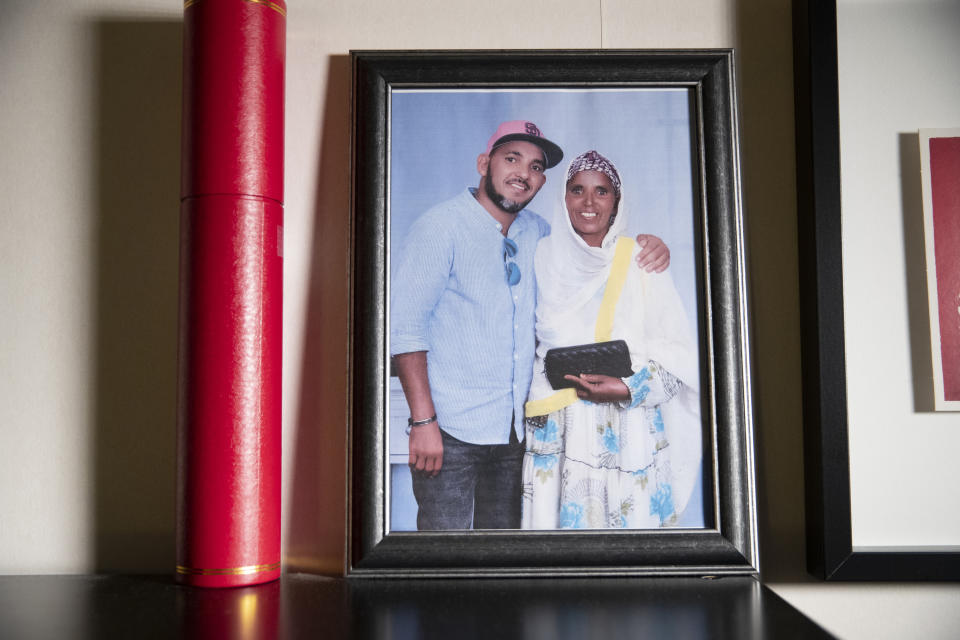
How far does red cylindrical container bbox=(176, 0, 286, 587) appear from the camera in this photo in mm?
1025

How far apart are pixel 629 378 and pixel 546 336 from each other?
133 mm

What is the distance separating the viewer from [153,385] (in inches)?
47.1

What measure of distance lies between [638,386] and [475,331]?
0.25 metres

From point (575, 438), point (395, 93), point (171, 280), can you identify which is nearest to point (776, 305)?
point (575, 438)

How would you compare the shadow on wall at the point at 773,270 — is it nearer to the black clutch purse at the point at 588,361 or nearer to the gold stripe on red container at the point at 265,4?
the black clutch purse at the point at 588,361

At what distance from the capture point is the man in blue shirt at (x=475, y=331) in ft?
3.64

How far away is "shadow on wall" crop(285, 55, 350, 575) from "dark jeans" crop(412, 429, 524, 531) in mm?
141

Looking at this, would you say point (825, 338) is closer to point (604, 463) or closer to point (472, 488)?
point (604, 463)

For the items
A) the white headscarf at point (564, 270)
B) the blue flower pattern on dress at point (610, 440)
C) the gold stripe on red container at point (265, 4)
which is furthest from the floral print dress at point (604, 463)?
the gold stripe on red container at point (265, 4)

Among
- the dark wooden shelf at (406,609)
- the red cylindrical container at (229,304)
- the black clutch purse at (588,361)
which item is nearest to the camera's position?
the dark wooden shelf at (406,609)

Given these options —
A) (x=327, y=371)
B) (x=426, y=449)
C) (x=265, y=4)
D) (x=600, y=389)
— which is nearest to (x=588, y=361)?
(x=600, y=389)

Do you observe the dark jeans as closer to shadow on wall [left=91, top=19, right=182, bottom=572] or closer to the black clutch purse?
the black clutch purse

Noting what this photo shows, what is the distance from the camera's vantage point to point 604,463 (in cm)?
111

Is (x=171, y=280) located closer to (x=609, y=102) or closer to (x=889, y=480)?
(x=609, y=102)
